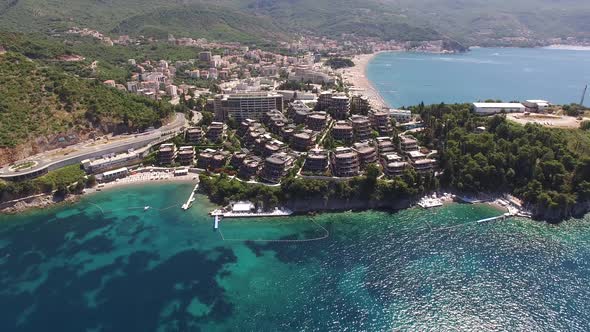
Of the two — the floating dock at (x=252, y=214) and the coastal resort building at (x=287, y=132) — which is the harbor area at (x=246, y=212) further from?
the coastal resort building at (x=287, y=132)

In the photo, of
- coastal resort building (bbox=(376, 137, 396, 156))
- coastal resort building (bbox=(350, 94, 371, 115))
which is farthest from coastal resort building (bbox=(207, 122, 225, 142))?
coastal resort building (bbox=(376, 137, 396, 156))

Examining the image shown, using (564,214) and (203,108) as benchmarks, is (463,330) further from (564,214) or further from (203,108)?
(203,108)

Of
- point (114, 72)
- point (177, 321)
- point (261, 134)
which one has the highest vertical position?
point (114, 72)

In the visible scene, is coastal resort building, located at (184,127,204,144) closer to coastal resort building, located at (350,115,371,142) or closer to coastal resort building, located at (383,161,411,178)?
coastal resort building, located at (350,115,371,142)

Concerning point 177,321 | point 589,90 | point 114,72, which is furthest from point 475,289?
point 589,90

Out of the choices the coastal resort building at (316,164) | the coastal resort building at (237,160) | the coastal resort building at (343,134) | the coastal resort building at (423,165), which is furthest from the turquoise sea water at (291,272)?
the coastal resort building at (343,134)

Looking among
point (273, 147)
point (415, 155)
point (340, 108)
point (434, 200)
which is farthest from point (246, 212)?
point (340, 108)

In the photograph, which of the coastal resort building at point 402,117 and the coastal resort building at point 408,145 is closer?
the coastal resort building at point 408,145
